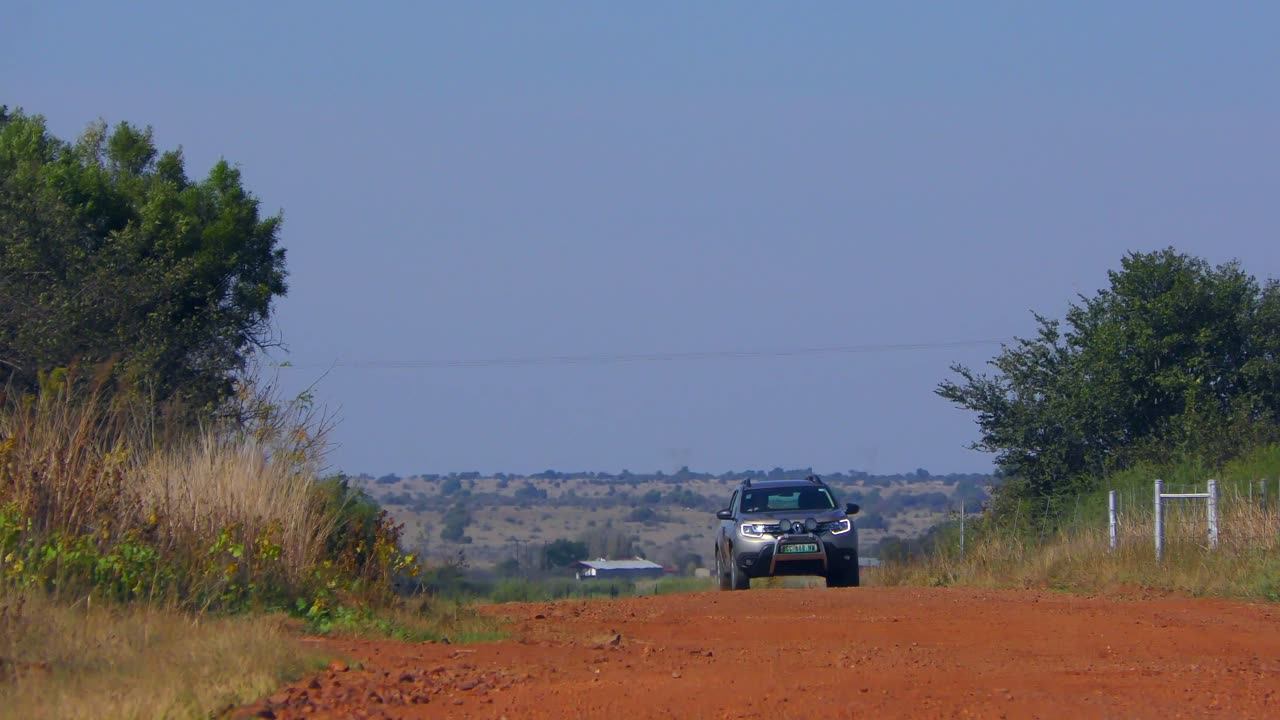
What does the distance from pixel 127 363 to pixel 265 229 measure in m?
5.33

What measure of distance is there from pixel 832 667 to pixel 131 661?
13.8 ft

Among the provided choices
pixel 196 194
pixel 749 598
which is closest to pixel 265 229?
pixel 196 194

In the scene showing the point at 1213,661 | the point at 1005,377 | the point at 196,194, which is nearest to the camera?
the point at 1213,661

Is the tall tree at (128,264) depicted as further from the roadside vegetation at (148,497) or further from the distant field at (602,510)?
the distant field at (602,510)

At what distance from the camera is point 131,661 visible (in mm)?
7457

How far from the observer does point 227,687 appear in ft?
23.3

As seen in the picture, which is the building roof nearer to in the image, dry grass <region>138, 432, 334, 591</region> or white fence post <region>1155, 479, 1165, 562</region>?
white fence post <region>1155, 479, 1165, 562</region>

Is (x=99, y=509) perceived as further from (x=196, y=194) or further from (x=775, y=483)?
(x=196, y=194)

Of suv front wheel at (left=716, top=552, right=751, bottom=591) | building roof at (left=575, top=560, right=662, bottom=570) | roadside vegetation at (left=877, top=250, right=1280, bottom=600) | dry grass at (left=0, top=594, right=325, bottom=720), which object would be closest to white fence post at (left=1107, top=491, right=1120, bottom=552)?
roadside vegetation at (left=877, top=250, right=1280, bottom=600)

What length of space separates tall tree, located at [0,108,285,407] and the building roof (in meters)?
8.37

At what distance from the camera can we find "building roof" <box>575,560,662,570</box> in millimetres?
26219

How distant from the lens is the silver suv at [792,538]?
1750 centimetres

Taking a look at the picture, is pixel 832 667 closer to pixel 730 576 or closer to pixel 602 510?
pixel 730 576

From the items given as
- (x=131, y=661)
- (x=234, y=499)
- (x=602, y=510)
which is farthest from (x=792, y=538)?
(x=602, y=510)
